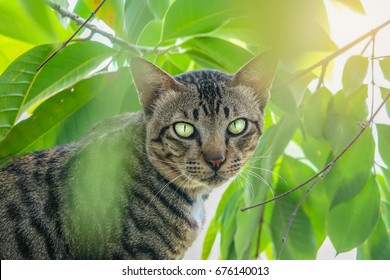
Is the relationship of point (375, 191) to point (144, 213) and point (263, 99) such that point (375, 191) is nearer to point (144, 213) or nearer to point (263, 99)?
point (263, 99)

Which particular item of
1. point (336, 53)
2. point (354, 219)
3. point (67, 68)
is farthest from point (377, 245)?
point (67, 68)

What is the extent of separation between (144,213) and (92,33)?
0.25m

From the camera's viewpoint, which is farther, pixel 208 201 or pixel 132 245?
pixel 208 201

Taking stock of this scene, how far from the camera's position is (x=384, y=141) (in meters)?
0.76

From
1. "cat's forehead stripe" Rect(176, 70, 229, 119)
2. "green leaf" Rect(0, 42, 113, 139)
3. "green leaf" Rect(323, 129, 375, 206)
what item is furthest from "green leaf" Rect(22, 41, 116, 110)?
"green leaf" Rect(323, 129, 375, 206)

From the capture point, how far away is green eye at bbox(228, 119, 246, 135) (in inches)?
28.7

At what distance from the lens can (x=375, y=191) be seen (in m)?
0.76

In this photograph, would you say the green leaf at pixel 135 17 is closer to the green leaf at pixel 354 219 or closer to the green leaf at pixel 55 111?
the green leaf at pixel 55 111

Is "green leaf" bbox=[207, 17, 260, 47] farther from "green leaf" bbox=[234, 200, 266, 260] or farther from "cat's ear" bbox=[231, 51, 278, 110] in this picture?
"green leaf" bbox=[234, 200, 266, 260]

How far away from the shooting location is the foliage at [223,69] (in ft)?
2.30

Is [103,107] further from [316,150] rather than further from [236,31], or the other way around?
[316,150]

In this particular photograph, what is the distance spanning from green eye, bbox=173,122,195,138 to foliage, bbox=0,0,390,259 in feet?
0.32
